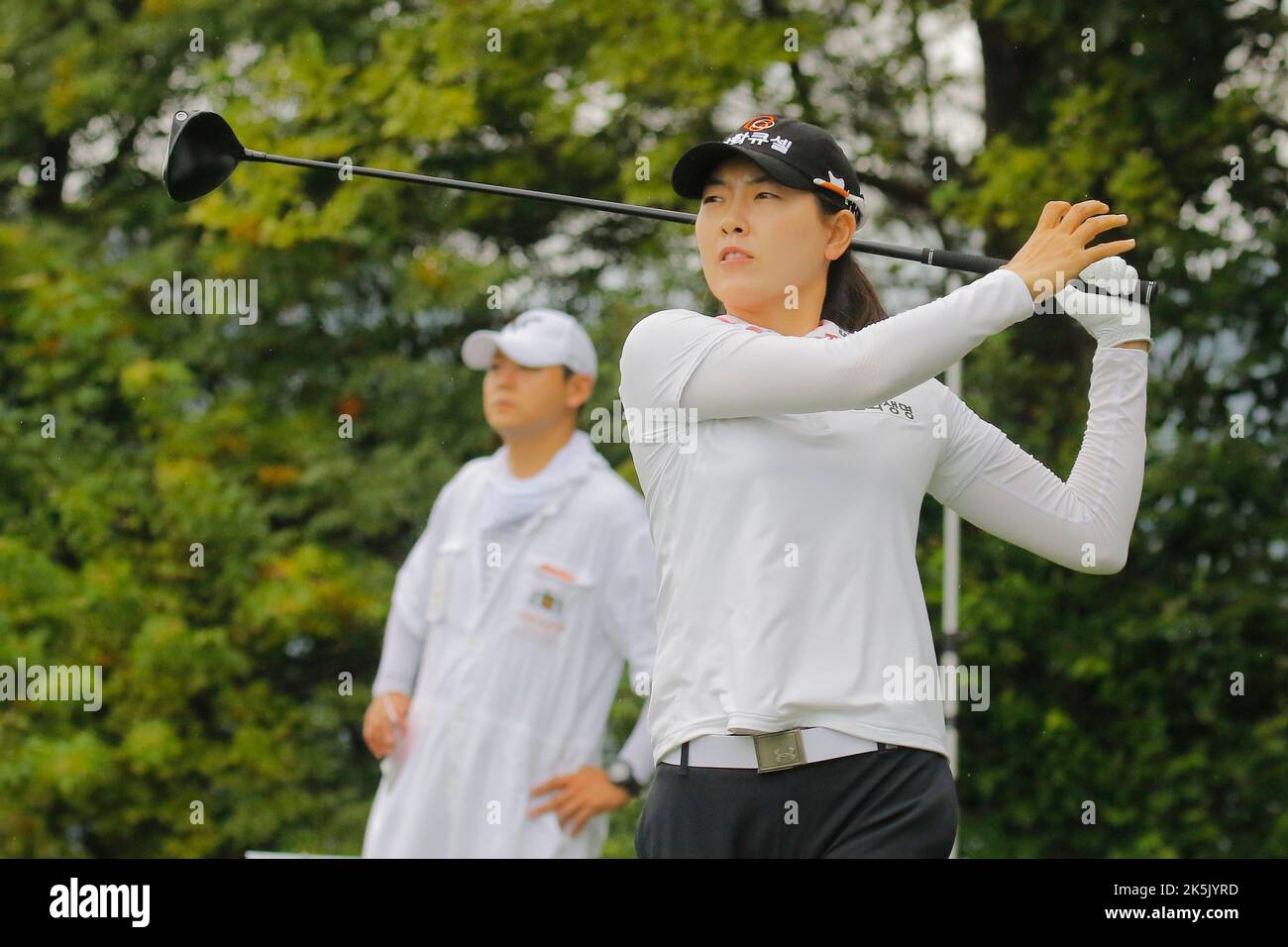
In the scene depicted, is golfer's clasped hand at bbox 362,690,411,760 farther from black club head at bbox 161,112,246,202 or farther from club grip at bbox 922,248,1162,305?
club grip at bbox 922,248,1162,305

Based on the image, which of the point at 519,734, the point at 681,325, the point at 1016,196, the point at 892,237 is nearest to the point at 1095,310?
the point at 681,325

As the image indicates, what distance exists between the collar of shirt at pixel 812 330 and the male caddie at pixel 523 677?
2641 mm

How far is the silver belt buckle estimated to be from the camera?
2.59 meters

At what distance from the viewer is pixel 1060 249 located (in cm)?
270

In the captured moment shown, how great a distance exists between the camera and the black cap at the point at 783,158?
2.86m

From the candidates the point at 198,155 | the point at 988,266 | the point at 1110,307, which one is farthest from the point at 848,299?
the point at 198,155

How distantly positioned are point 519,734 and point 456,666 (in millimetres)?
281

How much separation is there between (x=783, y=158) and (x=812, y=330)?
0.91ft

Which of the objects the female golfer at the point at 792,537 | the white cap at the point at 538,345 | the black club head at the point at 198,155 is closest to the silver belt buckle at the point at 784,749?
the female golfer at the point at 792,537

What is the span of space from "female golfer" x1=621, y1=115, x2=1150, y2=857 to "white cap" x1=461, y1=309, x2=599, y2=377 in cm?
298

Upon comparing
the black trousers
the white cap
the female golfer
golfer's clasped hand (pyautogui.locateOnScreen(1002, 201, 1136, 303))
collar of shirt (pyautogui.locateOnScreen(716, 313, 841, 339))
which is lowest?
the black trousers

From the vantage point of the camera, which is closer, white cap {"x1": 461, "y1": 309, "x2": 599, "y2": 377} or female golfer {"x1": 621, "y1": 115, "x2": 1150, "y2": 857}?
female golfer {"x1": 621, "y1": 115, "x2": 1150, "y2": 857}

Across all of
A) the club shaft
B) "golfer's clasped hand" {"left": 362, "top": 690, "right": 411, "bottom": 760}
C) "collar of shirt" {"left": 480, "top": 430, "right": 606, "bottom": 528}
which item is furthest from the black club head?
"golfer's clasped hand" {"left": 362, "top": 690, "right": 411, "bottom": 760}

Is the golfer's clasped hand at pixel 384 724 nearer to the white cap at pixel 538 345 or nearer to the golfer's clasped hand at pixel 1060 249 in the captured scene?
the white cap at pixel 538 345
